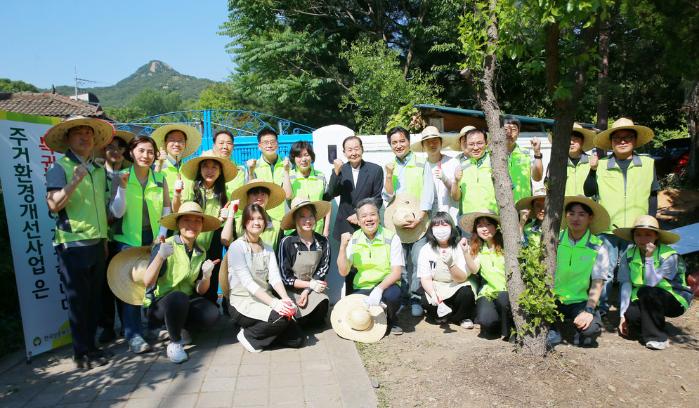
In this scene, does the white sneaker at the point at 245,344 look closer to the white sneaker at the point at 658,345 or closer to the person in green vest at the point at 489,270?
the person in green vest at the point at 489,270

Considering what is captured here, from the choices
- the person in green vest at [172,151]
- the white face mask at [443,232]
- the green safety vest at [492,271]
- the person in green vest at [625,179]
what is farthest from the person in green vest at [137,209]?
the person in green vest at [625,179]

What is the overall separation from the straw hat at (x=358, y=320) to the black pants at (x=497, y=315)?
0.90 m

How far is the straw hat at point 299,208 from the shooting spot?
468 centimetres

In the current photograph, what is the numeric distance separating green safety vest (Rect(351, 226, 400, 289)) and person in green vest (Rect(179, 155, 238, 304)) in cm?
124

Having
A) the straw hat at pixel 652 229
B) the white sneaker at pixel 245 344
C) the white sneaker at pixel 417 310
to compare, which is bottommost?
the white sneaker at pixel 417 310

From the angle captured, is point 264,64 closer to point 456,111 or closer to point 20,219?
point 456,111

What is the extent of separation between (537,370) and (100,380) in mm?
3260

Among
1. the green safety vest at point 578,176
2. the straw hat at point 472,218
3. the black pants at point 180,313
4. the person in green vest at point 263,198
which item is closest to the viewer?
the black pants at point 180,313

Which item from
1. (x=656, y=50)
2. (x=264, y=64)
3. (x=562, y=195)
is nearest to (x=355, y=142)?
(x=562, y=195)

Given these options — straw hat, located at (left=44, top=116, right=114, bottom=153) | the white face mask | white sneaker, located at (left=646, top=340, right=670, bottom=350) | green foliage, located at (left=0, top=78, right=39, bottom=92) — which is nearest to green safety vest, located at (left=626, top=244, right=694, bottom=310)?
white sneaker, located at (left=646, top=340, right=670, bottom=350)

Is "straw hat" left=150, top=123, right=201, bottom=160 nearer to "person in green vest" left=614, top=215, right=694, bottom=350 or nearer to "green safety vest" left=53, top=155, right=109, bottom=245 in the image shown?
"green safety vest" left=53, top=155, right=109, bottom=245

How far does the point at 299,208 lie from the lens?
15.4 feet

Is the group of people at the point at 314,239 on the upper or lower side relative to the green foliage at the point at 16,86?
lower

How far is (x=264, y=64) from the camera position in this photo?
1778 centimetres
